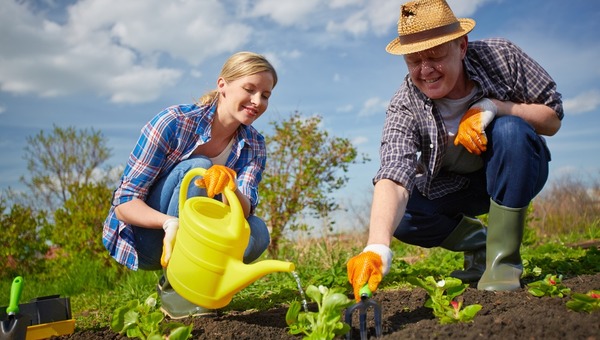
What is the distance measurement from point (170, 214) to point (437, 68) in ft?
4.67

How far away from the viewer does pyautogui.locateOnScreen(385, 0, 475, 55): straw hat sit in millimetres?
2449

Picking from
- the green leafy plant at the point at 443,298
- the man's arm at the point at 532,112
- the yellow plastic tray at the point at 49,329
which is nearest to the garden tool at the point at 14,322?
the yellow plastic tray at the point at 49,329

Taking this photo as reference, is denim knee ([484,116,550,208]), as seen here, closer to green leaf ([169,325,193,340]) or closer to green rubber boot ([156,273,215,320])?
green rubber boot ([156,273,215,320])

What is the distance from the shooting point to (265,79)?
2.64 m

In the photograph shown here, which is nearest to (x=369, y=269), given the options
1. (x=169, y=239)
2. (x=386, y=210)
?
(x=386, y=210)

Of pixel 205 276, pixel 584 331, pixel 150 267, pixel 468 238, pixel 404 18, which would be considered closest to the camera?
pixel 584 331

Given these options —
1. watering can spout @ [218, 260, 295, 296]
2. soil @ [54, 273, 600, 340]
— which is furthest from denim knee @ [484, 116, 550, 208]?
watering can spout @ [218, 260, 295, 296]

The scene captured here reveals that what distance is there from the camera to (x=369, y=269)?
187cm

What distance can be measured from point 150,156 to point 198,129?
0.27m

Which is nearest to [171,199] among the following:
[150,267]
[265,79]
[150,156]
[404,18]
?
[150,156]

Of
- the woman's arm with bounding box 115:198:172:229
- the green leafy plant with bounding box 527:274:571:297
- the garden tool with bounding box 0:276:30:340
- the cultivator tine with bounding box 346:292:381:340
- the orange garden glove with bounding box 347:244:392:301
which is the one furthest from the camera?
the woman's arm with bounding box 115:198:172:229

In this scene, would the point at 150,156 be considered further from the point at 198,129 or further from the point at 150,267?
the point at 150,267

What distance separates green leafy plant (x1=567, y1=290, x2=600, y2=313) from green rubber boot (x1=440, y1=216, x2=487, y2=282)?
1.17m

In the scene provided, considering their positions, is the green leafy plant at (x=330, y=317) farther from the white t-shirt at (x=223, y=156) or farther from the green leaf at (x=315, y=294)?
the white t-shirt at (x=223, y=156)
